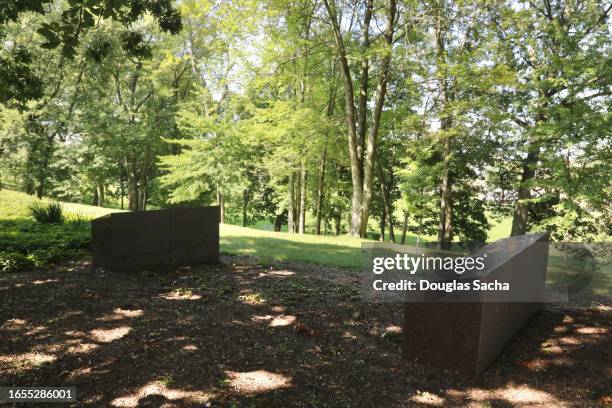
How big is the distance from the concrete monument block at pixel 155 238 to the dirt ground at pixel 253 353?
3.05 feet

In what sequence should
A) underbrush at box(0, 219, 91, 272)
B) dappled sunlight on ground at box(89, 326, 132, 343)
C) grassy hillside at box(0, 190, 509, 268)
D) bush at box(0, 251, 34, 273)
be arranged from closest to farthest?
1. dappled sunlight on ground at box(89, 326, 132, 343)
2. bush at box(0, 251, 34, 273)
3. underbrush at box(0, 219, 91, 272)
4. grassy hillside at box(0, 190, 509, 268)

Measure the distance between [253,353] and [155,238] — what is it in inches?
168

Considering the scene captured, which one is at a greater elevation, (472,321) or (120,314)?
(472,321)

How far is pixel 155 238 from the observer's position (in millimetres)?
7680

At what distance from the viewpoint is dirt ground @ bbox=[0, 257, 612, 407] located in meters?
3.54

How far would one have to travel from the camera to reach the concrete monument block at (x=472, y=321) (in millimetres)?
3828

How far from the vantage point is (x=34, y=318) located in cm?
487

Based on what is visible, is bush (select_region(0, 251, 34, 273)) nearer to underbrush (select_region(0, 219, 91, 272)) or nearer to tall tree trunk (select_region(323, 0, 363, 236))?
underbrush (select_region(0, 219, 91, 272))

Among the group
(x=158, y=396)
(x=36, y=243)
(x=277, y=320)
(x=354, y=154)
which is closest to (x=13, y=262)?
(x=36, y=243)

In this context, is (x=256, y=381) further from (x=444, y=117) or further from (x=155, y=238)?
(x=444, y=117)

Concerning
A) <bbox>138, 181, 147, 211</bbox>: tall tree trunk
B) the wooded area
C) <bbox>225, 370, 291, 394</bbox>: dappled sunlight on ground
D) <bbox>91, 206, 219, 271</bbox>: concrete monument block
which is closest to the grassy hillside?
<bbox>91, 206, 219, 271</bbox>: concrete monument block

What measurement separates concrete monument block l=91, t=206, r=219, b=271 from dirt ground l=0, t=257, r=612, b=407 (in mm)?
930

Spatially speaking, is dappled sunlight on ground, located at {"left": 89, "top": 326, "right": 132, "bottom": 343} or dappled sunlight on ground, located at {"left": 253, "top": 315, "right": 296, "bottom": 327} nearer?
dappled sunlight on ground, located at {"left": 89, "top": 326, "right": 132, "bottom": 343}

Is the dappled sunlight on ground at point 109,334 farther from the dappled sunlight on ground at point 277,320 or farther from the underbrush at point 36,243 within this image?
the underbrush at point 36,243
